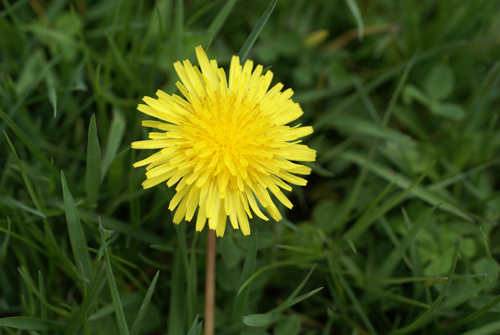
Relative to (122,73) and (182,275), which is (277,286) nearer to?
(182,275)

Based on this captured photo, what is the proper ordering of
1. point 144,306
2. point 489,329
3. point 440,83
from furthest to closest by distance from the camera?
1. point 440,83
2. point 489,329
3. point 144,306

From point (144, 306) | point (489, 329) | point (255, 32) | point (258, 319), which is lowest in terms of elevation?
point (489, 329)

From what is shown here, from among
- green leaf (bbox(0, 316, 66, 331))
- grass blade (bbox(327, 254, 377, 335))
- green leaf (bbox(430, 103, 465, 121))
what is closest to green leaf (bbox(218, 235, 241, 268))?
grass blade (bbox(327, 254, 377, 335))

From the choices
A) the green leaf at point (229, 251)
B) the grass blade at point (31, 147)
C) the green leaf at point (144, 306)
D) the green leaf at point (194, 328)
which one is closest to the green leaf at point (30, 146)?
the grass blade at point (31, 147)

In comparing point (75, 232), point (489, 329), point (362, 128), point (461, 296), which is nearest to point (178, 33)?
point (75, 232)

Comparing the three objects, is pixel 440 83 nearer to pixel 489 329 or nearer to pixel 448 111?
pixel 448 111

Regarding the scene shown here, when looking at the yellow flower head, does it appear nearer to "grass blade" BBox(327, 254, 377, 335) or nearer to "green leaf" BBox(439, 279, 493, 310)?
"grass blade" BBox(327, 254, 377, 335)
